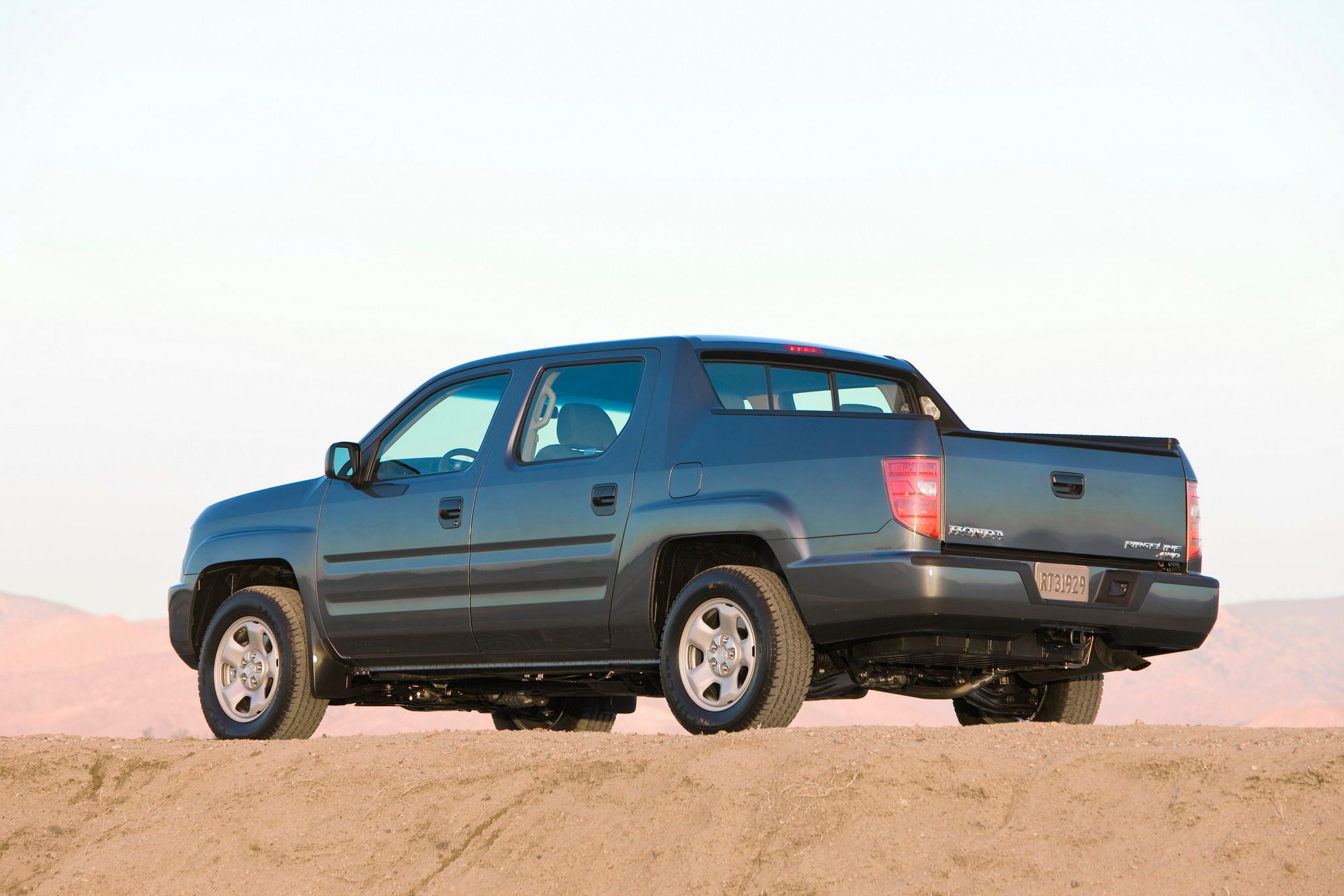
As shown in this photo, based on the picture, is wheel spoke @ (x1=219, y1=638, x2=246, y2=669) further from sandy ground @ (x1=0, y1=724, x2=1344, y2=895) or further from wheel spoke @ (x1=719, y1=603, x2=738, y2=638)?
wheel spoke @ (x1=719, y1=603, x2=738, y2=638)

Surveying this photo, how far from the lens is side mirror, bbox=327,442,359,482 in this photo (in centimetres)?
884

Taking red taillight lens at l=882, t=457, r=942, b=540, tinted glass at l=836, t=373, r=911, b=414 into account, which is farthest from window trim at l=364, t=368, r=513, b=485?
red taillight lens at l=882, t=457, r=942, b=540

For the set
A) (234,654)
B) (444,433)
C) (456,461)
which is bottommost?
(234,654)

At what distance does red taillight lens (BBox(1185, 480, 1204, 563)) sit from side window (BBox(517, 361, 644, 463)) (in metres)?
2.43

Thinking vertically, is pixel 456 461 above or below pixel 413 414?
below

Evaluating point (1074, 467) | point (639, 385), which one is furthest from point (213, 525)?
point (1074, 467)

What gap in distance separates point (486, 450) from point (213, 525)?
84.7 inches

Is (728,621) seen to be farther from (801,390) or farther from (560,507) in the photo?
(801,390)

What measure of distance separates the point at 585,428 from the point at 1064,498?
2.27 metres

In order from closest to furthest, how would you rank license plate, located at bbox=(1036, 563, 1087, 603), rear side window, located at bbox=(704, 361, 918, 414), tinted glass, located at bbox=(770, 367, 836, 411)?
license plate, located at bbox=(1036, 563, 1087, 603) < rear side window, located at bbox=(704, 361, 918, 414) < tinted glass, located at bbox=(770, 367, 836, 411)

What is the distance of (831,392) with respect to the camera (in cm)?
832

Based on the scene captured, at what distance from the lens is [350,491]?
890 centimetres

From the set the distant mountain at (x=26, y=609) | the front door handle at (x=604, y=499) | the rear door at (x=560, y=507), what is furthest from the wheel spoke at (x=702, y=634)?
the distant mountain at (x=26, y=609)

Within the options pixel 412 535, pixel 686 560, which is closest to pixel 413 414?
pixel 412 535
